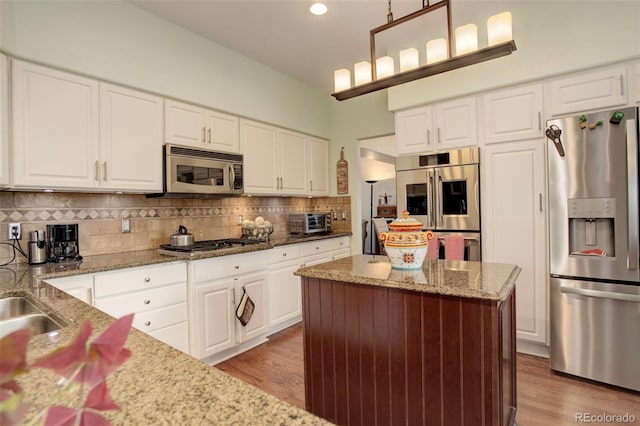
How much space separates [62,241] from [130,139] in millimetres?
844

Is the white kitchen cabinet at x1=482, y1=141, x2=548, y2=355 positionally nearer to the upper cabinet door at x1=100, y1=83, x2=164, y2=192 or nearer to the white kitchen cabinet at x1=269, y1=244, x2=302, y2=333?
the white kitchen cabinet at x1=269, y1=244, x2=302, y2=333

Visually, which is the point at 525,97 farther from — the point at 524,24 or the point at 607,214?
the point at 607,214

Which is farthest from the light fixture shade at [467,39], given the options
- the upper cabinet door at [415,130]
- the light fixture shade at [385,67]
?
the upper cabinet door at [415,130]

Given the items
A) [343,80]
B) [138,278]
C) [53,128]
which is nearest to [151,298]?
[138,278]

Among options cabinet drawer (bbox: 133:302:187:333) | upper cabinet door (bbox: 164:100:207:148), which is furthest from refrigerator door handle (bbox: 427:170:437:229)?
cabinet drawer (bbox: 133:302:187:333)

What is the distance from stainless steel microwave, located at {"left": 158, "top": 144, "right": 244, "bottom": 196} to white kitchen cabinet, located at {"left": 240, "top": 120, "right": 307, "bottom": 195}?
23 cm

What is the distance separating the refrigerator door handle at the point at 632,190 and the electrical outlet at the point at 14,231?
397 cm

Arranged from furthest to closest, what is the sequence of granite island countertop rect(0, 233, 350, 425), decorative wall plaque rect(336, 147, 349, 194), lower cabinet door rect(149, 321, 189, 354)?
decorative wall plaque rect(336, 147, 349, 194), lower cabinet door rect(149, 321, 189, 354), granite island countertop rect(0, 233, 350, 425)

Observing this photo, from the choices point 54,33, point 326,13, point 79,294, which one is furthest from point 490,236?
point 54,33

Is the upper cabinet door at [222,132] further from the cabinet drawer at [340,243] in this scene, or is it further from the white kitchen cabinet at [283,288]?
the cabinet drawer at [340,243]

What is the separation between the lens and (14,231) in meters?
2.26

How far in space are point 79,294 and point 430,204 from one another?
2749mm

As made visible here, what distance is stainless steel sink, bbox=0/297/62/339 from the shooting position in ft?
3.84

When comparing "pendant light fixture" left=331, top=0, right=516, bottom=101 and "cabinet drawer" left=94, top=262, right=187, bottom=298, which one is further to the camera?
"cabinet drawer" left=94, top=262, right=187, bottom=298
